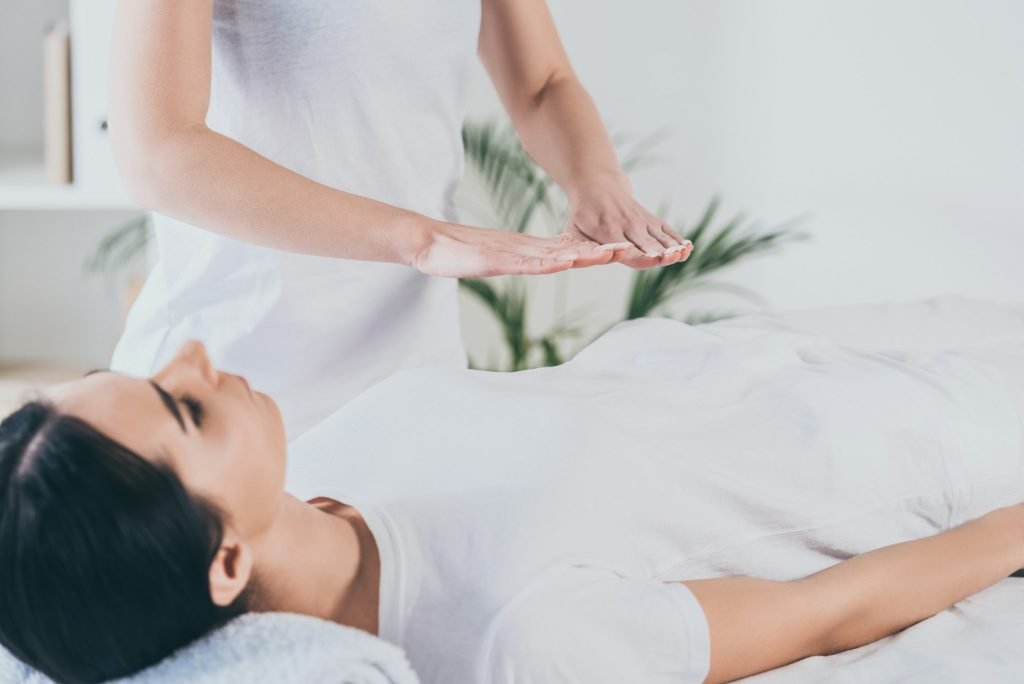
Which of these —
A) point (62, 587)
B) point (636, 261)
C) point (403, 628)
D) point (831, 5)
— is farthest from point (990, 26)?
point (62, 587)

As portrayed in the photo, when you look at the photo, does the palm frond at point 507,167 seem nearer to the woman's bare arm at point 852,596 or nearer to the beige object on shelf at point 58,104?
the beige object on shelf at point 58,104

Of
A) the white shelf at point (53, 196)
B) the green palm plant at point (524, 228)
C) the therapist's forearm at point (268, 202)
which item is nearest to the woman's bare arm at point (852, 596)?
the therapist's forearm at point (268, 202)

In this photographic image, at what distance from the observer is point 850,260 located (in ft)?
8.75

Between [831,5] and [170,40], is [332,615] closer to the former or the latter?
[170,40]

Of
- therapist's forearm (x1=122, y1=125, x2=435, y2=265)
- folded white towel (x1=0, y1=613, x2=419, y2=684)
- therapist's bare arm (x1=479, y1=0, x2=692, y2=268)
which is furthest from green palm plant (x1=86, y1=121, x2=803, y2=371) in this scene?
folded white towel (x1=0, y1=613, x2=419, y2=684)

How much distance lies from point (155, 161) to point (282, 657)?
0.51 meters

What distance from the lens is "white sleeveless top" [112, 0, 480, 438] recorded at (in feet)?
4.00

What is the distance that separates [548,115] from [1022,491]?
765 mm

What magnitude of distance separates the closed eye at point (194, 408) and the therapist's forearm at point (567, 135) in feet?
2.17

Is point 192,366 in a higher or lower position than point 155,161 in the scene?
lower

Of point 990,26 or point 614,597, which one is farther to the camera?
point 990,26

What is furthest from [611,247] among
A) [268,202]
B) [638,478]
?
[268,202]

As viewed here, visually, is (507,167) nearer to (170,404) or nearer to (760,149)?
(760,149)

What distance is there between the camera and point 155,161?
1051 mm
